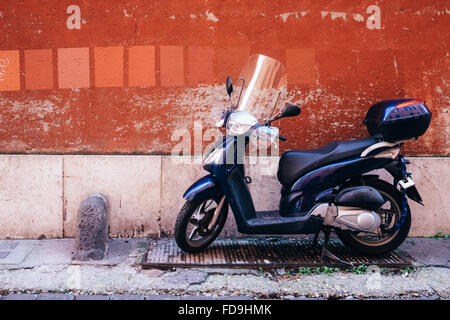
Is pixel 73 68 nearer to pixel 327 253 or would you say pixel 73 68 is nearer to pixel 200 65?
pixel 200 65

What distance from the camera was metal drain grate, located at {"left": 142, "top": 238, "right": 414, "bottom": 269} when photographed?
4.35 m

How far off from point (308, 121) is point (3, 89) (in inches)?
148

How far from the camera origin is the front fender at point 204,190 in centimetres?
436

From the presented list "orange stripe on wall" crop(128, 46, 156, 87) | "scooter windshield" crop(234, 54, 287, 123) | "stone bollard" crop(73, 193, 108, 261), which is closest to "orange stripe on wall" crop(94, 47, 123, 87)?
"orange stripe on wall" crop(128, 46, 156, 87)

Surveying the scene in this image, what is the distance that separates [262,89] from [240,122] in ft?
1.61

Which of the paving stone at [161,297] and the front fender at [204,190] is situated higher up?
the front fender at [204,190]

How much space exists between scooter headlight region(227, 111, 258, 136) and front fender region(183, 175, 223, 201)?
56 cm

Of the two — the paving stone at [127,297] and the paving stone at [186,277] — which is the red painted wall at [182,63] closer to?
the paving stone at [186,277]

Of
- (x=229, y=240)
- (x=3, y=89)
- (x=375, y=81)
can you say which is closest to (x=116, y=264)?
(x=229, y=240)

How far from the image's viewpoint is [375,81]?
535cm

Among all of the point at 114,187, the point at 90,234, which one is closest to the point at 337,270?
the point at 90,234

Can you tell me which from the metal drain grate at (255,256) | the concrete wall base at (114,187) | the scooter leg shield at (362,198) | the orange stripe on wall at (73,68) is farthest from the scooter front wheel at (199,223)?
the orange stripe on wall at (73,68)

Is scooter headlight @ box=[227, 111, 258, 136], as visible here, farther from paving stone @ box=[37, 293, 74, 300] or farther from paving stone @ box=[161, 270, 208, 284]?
paving stone @ box=[37, 293, 74, 300]

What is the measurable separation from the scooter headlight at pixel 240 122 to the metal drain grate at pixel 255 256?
130 centimetres
